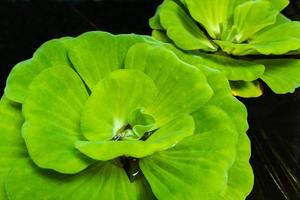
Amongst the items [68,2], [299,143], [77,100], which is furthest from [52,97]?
[68,2]

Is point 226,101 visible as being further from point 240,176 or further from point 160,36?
point 160,36

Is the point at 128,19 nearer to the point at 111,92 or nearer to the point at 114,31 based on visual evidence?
the point at 114,31

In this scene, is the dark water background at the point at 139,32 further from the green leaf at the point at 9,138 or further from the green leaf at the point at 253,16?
the green leaf at the point at 9,138

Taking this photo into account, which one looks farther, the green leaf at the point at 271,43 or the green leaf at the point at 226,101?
the green leaf at the point at 271,43

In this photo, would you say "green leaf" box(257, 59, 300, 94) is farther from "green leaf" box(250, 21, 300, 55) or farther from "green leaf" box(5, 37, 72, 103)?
"green leaf" box(5, 37, 72, 103)

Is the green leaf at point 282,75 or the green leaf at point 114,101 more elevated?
the green leaf at point 114,101

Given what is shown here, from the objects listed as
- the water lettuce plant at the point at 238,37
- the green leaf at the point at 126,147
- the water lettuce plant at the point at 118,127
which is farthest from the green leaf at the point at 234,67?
the green leaf at the point at 126,147

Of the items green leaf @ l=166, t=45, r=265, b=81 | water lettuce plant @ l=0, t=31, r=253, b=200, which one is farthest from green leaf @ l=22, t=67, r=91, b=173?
green leaf @ l=166, t=45, r=265, b=81
